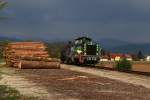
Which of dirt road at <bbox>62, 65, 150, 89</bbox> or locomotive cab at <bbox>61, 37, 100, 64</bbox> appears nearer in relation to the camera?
dirt road at <bbox>62, 65, 150, 89</bbox>

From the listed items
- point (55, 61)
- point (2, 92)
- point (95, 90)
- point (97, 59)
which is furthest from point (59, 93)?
point (97, 59)

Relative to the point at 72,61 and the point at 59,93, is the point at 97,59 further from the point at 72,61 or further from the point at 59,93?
the point at 59,93

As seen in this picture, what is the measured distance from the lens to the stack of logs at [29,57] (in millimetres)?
34781

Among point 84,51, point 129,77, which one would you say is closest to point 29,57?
point 84,51

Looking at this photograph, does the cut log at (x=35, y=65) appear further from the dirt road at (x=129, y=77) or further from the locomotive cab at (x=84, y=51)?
the locomotive cab at (x=84, y=51)

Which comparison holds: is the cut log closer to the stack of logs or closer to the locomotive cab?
the stack of logs

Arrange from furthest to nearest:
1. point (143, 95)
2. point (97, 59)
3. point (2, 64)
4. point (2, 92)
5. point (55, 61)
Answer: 1. point (97, 59)
2. point (55, 61)
3. point (143, 95)
4. point (2, 92)
5. point (2, 64)

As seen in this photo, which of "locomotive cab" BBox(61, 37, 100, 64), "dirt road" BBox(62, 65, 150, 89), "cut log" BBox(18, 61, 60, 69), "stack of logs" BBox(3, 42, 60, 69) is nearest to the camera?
"dirt road" BBox(62, 65, 150, 89)

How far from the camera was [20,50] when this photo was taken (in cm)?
3691

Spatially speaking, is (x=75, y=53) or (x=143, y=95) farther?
(x=75, y=53)

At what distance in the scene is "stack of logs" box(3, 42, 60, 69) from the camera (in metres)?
34.8

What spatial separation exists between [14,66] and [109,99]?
74.3 feet

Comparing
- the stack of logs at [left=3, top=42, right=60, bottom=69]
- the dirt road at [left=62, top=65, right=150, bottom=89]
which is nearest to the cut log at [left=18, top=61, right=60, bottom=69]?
the stack of logs at [left=3, top=42, right=60, bottom=69]

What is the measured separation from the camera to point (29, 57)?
117 ft
